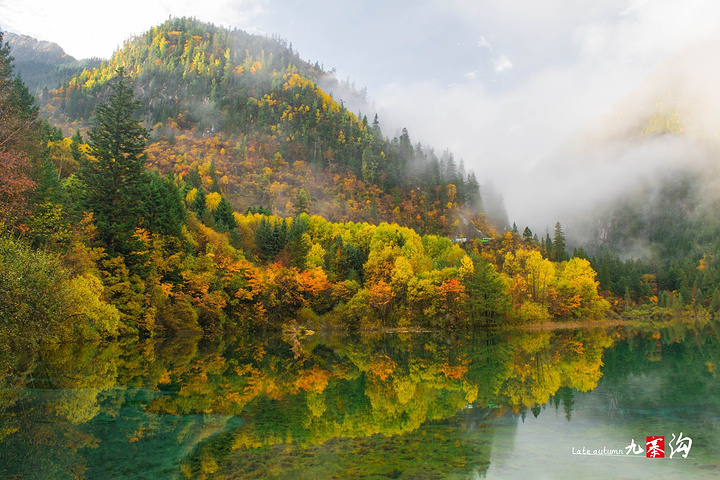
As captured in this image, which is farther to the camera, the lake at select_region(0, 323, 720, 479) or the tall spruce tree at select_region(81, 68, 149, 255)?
the tall spruce tree at select_region(81, 68, 149, 255)

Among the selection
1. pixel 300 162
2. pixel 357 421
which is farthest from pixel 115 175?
pixel 300 162

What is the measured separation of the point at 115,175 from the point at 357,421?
4550 cm

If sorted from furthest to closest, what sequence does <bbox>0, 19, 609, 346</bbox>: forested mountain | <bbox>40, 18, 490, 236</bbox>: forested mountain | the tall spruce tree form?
<bbox>40, 18, 490, 236</bbox>: forested mountain
the tall spruce tree
<bbox>0, 19, 609, 346</bbox>: forested mountain

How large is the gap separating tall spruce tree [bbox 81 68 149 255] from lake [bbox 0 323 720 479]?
21.3 metres

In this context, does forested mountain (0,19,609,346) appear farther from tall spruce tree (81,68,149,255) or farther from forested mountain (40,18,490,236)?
forested mountain (40,18,490,236)

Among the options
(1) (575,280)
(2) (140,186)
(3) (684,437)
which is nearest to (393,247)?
(1) (575,280)

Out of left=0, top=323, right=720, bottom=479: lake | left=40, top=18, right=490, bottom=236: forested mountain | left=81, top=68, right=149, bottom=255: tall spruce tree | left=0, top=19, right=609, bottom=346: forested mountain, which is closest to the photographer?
left=0, top=323, right=720, bottom=479: lake

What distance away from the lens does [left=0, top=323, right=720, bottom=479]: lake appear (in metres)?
11.1

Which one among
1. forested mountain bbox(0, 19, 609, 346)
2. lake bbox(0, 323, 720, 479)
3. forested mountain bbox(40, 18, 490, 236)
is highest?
forested mountain bbox(40, 18, 490, 236)

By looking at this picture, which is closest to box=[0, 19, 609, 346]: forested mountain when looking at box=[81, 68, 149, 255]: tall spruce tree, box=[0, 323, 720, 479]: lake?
box=[81, 68, 149, 255]: tall spruce tree

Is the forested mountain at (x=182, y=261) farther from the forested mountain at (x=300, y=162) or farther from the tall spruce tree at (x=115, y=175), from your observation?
the forested mountain at (x=300, y=162)

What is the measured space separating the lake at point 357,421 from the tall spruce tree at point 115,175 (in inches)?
840

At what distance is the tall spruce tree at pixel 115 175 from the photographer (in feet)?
156

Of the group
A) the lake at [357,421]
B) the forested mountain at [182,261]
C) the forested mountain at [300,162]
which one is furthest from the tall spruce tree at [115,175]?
the forested mountain at [300,162]
